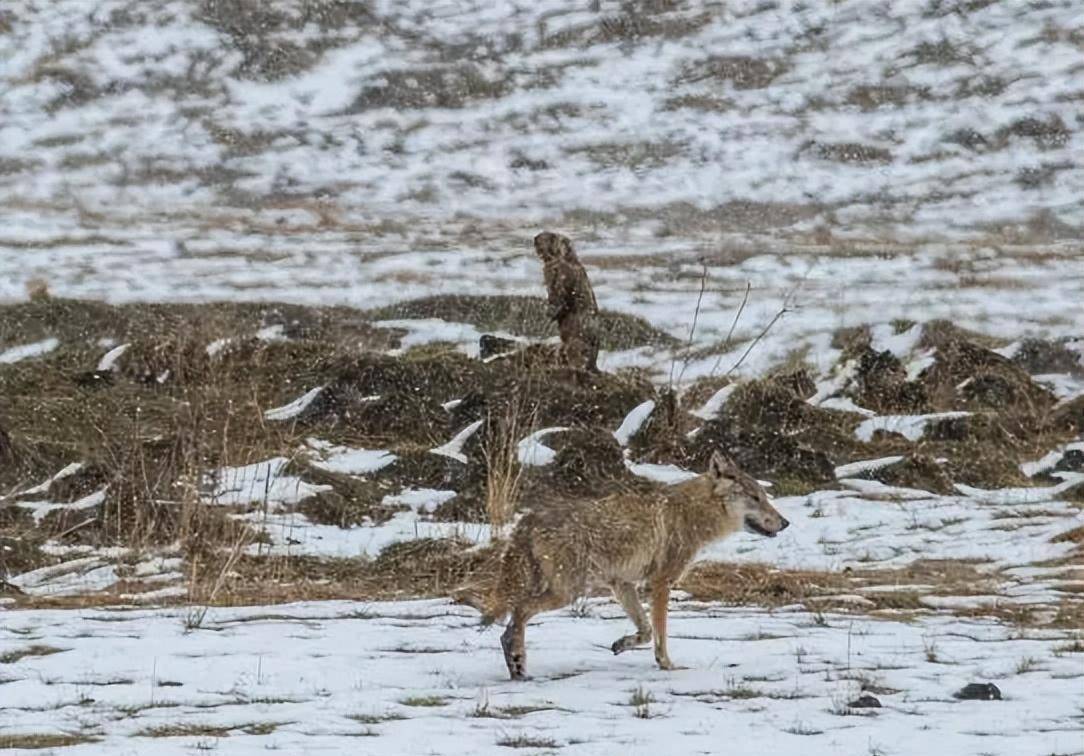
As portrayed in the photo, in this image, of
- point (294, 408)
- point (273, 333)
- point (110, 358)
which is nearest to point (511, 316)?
point (273, 333)

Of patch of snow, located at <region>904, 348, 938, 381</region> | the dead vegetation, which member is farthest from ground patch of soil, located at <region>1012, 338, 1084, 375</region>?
patch of snow, located at <region>904, 348, 938, 381</region>

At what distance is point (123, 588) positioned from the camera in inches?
427

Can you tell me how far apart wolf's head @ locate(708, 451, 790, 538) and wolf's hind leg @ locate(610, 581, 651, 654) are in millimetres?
795

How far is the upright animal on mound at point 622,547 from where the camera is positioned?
784 cm

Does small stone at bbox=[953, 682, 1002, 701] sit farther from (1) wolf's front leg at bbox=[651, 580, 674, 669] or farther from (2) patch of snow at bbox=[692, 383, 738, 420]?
(2) patch of snow at bbox=[692, 383, 738, 420]

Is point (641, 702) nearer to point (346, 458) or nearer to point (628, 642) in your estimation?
point (628, 642)

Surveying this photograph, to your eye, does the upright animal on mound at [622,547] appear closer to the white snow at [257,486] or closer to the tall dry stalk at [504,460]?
the tall dry stalk at [504,460]

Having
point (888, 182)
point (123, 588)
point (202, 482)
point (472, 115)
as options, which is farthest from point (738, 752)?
point (472, 115)

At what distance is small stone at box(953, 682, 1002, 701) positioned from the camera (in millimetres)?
7418

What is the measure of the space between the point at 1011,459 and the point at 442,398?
5.29 meters

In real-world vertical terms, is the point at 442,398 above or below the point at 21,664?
below

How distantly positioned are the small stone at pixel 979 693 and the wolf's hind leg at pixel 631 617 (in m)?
1.64

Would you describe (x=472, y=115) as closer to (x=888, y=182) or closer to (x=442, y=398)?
(x=888, y=182)

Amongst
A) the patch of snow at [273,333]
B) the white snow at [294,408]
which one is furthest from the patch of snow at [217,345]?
the white snow at [294,408]
